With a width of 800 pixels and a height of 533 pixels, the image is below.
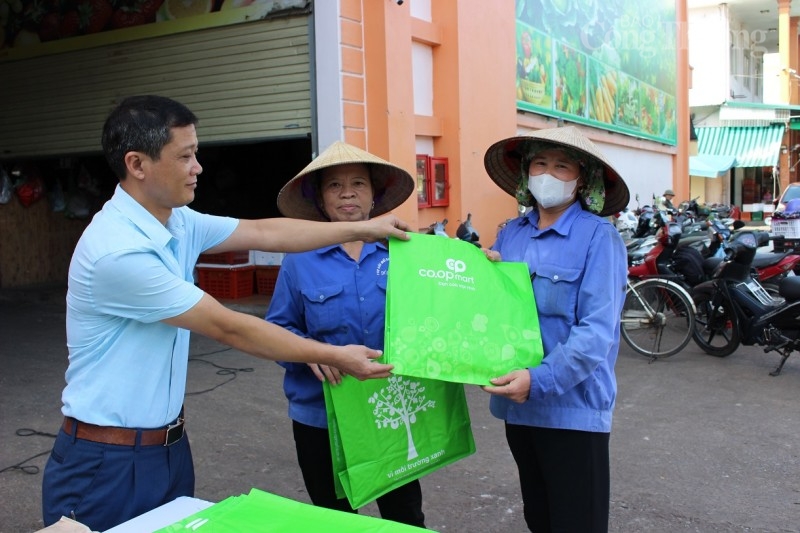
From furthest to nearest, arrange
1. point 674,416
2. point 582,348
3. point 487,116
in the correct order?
point 487,116 → point 674,416 → point 582,348

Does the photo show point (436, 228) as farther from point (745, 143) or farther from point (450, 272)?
point (745, 143)

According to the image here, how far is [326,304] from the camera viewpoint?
8.39 ft

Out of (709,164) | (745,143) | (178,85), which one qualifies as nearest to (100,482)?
(178,85)

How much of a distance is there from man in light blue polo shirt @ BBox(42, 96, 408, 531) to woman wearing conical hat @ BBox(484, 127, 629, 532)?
2.34ft

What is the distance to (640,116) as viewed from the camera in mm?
17156

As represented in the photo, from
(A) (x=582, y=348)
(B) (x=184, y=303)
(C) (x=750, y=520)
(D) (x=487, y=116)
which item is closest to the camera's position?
(B) (x=184, y=303)

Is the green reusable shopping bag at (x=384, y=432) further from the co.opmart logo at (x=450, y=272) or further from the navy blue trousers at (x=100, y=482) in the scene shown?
the navy blue trousers at (x=100, y=482)

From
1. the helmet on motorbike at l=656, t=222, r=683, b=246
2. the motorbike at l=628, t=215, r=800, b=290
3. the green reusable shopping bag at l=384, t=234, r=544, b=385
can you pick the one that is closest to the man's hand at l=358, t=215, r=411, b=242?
the green reusable shopping bag at l=384, t=234, r=544, b=385

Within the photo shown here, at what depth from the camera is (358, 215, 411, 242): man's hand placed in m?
2.37

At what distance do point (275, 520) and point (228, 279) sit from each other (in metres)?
8.41

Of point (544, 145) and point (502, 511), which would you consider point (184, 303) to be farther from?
point (502, 511)

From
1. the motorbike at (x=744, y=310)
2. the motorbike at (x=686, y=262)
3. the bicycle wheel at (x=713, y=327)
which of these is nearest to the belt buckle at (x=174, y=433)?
the motorbike at (x=744, y=310)

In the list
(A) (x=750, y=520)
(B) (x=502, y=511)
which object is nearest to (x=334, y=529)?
(B) (x=502, y=511)

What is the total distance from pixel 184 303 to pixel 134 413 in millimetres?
370
